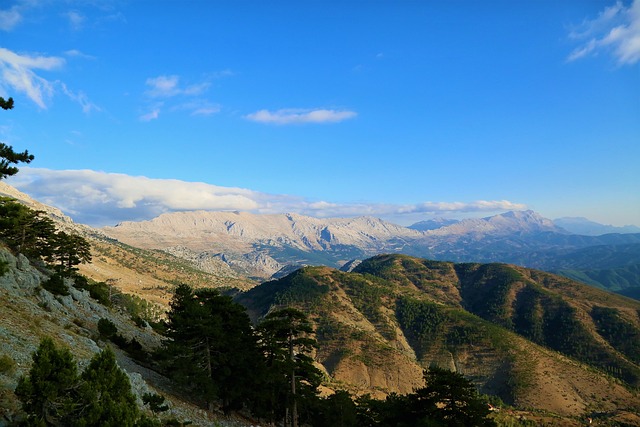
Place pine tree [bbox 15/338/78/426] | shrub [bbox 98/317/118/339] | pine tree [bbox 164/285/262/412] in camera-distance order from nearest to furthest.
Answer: pine tree [bbox 15/338/78/426] → pine tree [bbox 164/285/262/412] → shrub [bbox 98/317/118/339]

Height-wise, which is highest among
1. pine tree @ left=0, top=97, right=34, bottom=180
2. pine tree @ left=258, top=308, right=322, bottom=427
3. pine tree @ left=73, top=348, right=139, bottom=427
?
pine tree @ left=0, top=97, right=34, bottom=180

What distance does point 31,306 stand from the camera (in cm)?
3356

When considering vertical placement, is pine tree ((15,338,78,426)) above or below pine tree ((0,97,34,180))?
below

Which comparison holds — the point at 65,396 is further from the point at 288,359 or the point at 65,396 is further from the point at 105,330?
the point at 105,330

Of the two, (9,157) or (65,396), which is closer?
(65,396)

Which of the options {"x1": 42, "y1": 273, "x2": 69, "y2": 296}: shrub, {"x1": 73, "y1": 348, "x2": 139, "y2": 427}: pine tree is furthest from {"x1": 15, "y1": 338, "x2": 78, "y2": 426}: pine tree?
{"x1": 42, "y1": 273, "x2": 69, "y2": 296}: shrub

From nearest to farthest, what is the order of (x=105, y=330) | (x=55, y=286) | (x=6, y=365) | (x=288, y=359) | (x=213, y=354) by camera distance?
1. (x=6, y=365)
2. (x=288, y=359)
3. (x=213, y=354)
4. (x=105, y=330)
5. (x=55, y=286)

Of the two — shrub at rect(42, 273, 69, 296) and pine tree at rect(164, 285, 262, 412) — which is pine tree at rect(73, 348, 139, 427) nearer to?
pine tree at rect(164, 285, 262, 412)

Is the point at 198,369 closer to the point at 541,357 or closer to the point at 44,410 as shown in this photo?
the point at 44,410

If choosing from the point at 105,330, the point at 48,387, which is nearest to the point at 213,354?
the point at 105,330

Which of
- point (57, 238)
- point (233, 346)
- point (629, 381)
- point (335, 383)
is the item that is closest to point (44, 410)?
point (233, 346)

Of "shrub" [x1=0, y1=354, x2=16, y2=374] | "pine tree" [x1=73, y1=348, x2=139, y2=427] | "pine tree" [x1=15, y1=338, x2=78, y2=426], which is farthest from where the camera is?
"shrub" [x1=0, y1=354, x2=16, y2=374]

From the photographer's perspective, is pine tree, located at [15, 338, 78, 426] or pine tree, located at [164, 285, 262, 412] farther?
pine tree, located at [164, 285, 262, 412]

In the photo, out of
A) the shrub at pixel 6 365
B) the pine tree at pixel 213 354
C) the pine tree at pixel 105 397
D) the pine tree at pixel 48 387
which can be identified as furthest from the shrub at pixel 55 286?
the pine tree at pixel 48 387
